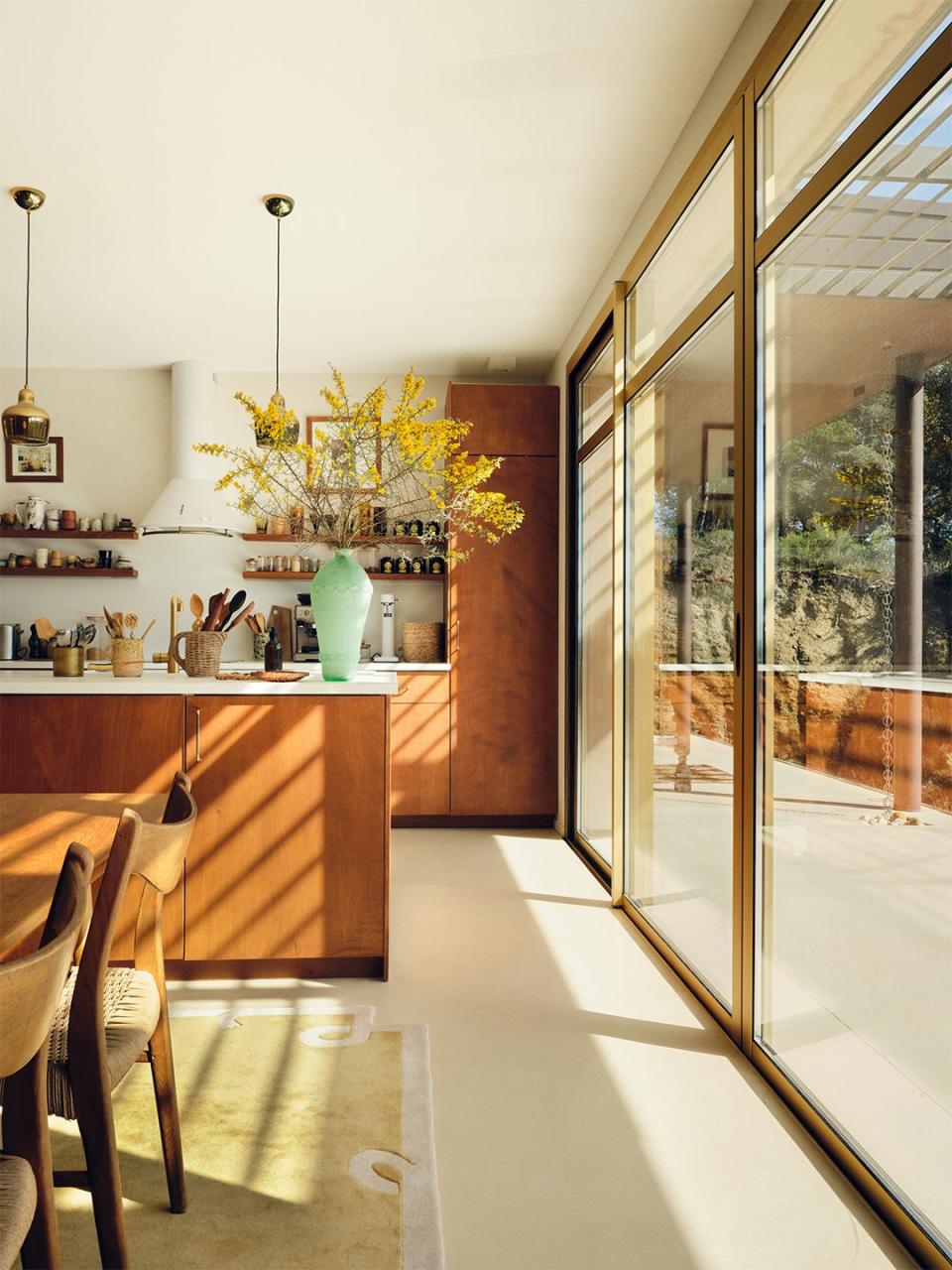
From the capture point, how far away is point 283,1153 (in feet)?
6.72

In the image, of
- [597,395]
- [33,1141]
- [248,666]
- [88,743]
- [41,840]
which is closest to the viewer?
[33,1141]

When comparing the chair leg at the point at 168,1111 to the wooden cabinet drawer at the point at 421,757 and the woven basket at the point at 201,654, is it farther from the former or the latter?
the wooden cabinet drawer at the point at 421,757

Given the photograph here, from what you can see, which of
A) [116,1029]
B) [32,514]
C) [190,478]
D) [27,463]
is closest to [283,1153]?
[116,1029]

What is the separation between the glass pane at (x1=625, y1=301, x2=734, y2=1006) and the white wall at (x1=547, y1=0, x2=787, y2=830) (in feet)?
2.15

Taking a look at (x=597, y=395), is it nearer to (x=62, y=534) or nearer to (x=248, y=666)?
(x=248, y=666)

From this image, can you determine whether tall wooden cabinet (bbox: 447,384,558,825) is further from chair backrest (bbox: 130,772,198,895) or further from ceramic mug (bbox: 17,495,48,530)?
chair backrest (bbox: 130,772,198,895)

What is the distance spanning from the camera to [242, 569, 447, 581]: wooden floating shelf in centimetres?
600

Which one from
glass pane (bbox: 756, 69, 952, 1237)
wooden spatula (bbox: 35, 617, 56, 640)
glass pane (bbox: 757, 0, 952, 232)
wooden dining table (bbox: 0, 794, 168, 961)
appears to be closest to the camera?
wooden dining table (bbox: 0, 794, 168, 961)

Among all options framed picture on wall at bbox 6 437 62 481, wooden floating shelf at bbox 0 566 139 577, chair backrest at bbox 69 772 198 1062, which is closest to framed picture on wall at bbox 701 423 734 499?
chair backrest at bbox 69 772 198 1062

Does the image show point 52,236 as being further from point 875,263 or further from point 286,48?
point 875,263

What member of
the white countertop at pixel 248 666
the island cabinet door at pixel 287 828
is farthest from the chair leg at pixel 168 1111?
the white countertop at pixel 248 666

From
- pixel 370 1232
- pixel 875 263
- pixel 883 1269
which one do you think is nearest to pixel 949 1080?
pixel 883 1269

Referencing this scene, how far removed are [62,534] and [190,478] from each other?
89 cm

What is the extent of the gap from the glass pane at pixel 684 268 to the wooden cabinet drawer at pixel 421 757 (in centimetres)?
252
